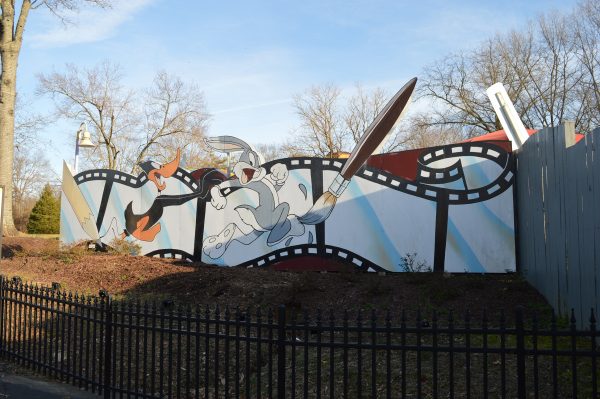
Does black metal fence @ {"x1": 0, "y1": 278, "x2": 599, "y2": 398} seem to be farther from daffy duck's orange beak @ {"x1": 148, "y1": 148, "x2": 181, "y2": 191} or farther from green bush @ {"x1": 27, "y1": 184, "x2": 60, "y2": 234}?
green bush @ {"x1": 27, "y1": 184, "x2": 60, "y2": 234}

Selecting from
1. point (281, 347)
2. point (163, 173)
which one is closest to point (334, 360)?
point (281, 347)

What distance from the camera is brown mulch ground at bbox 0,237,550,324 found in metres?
9.34

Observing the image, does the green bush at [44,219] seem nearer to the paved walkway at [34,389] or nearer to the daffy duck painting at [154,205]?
the daffy duck painting at [154,205]

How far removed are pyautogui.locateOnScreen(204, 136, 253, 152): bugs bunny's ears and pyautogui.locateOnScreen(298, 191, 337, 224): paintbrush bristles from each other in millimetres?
2314

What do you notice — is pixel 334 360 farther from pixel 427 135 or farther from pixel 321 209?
pixel 427 135

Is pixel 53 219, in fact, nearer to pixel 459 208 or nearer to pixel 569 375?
pixel 459 208

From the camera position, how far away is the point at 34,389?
6.38 meters

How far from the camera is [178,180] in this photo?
15.7m

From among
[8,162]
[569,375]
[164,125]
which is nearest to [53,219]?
[164,125]

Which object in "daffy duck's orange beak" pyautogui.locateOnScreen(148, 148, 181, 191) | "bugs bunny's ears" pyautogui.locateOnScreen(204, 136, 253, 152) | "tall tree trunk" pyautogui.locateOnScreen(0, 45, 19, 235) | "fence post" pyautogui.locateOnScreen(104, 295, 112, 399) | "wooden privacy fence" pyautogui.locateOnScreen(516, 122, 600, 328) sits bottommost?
"fence post" pyautogui.locateOnScreen(104, 295, 112, 399)

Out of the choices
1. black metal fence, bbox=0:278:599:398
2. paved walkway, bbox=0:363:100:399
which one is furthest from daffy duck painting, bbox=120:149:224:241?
paved walkway, bbox=0:363:100:399

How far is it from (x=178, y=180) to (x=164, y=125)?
35862 millimetres

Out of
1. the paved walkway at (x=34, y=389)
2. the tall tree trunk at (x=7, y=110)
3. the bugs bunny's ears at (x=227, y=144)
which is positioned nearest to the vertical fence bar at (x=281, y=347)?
the paved walkway at (x=34, y=389)

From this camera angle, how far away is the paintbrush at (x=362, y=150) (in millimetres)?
10761
